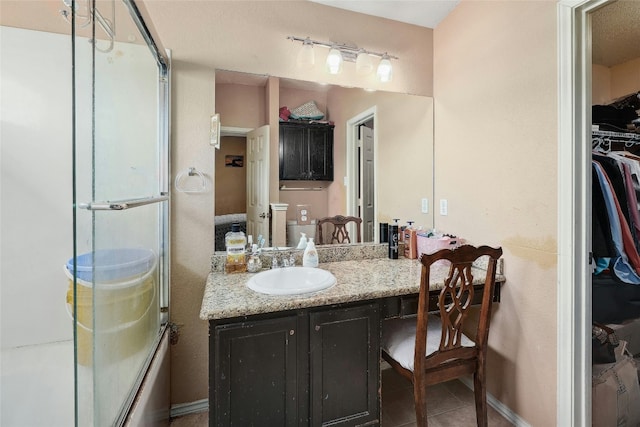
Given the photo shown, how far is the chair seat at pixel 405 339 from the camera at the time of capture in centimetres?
145

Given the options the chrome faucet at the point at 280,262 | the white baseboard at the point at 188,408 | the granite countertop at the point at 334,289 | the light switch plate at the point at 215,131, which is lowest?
the white baseboard at the point at 188,408

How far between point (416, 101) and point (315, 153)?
0.90 meters

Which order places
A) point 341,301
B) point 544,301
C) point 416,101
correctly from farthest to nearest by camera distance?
point 416,101 → point 544,301 → point 341,301

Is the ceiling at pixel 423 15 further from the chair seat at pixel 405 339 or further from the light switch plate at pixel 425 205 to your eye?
the chair seat at pixel 405 339

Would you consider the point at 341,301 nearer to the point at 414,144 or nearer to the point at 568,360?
the point at 568,360

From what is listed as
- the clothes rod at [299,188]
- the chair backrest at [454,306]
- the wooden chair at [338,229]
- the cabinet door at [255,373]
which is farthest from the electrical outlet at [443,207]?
the cabinet door at [255,373]

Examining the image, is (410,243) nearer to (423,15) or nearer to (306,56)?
(306,56)

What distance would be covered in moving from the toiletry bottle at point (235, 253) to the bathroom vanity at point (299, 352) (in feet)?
0.66

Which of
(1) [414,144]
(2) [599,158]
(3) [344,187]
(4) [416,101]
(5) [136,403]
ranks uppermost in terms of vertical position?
(4) [416,101]

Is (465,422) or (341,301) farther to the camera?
(465,422)

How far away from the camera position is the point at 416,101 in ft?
7.30

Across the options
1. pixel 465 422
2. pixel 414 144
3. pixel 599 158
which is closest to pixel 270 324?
pixel 465 422

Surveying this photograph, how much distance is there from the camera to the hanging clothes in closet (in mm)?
1589

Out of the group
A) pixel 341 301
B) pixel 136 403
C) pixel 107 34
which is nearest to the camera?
pixel 107 34
